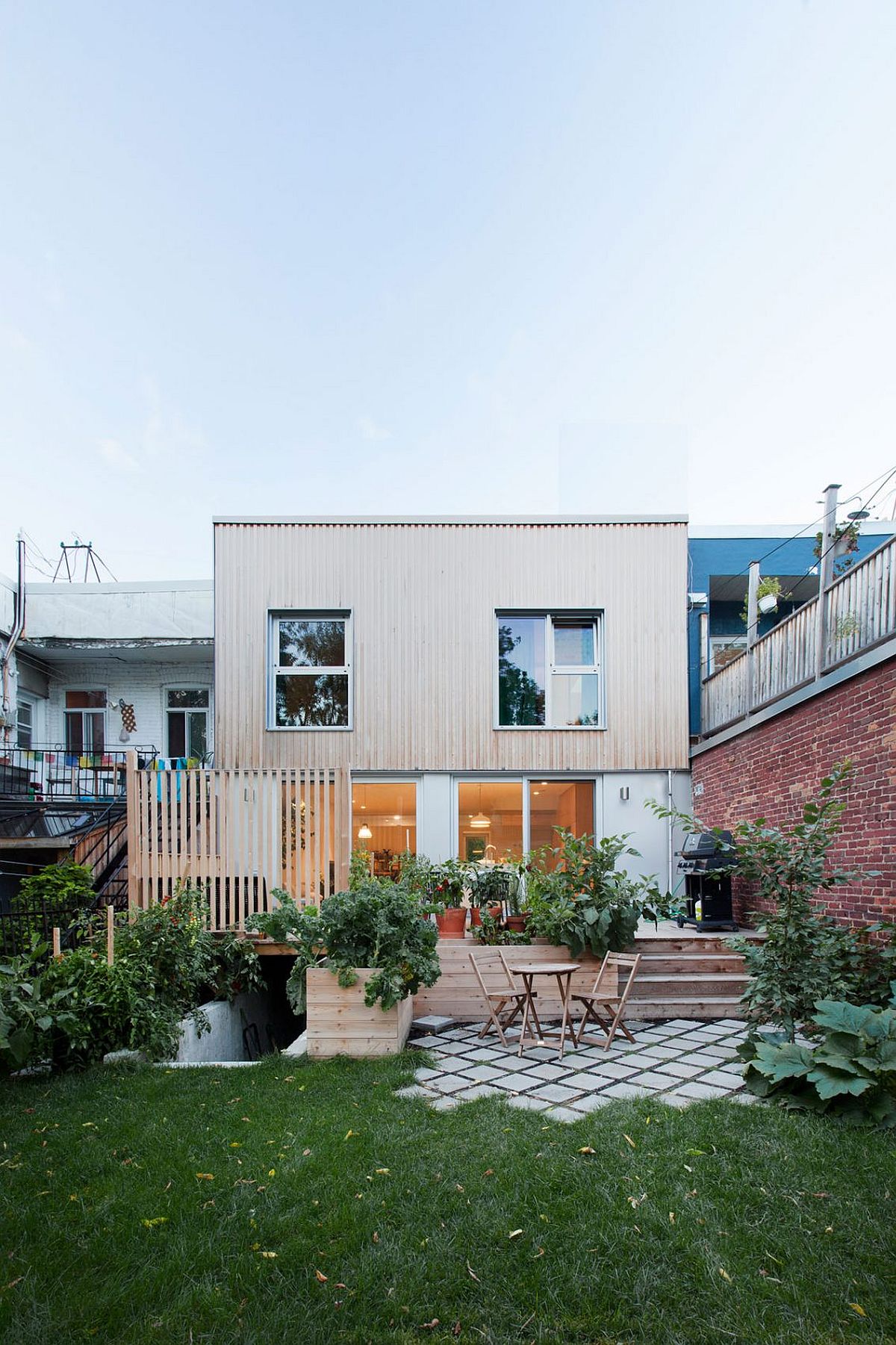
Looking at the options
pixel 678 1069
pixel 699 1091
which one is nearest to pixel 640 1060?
pixel 678 1069

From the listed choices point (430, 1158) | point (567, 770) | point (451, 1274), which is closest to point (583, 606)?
point (567, 770)

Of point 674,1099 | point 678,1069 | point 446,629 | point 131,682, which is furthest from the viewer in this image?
point 131,682

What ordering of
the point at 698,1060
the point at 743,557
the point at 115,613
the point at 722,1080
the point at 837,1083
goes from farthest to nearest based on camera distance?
the point at 115,613 < the point at 743,557 < the point at 698,1060 < the point at 722,1080 < the point at 837,1083

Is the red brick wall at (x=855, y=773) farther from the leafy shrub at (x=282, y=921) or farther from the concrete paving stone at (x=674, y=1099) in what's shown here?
the leafy shrub at (x=282, y=921)

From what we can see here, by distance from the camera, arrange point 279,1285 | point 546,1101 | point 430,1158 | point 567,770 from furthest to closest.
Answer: point 567,770 → point 546,1101 → point 430,1158 → point 279,1285

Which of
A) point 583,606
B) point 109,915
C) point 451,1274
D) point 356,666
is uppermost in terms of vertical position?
point 583,606

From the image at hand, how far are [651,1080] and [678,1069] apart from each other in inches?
12.7

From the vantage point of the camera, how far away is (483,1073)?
5.19 meters

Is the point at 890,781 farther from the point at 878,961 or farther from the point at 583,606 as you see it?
the point at 583,606

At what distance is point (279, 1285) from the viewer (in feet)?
8.73

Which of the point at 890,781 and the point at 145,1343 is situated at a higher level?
the point at 890,781

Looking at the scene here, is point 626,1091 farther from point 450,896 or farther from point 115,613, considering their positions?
point 115,613

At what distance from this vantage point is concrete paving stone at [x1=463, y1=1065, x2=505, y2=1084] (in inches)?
199

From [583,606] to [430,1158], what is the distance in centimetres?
821
